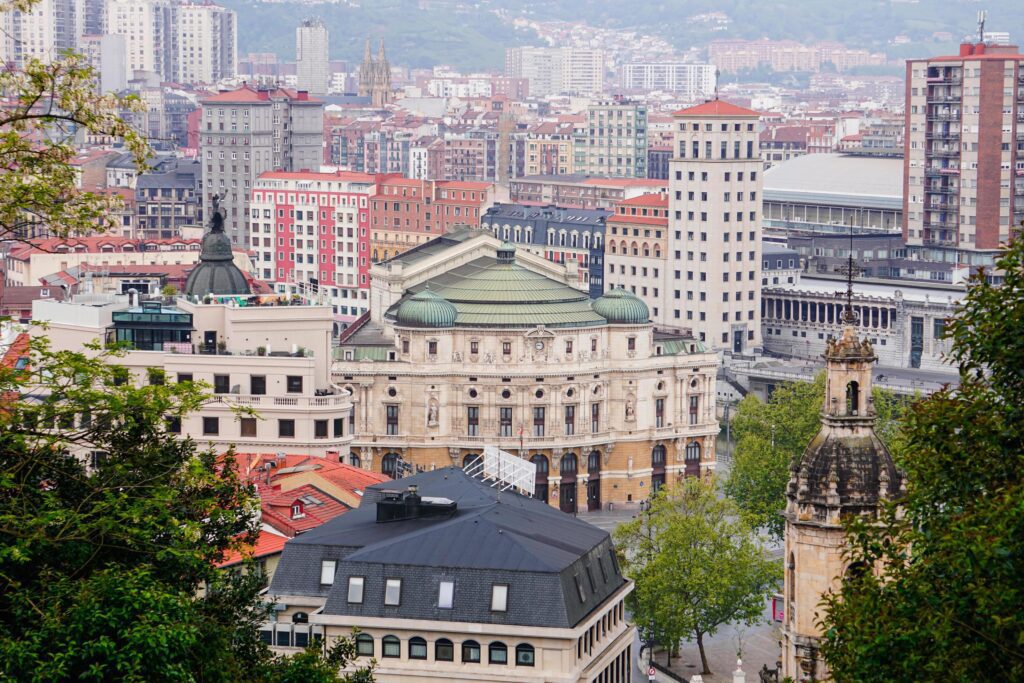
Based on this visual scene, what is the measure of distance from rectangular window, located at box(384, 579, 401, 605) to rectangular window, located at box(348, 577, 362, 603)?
0.99 m

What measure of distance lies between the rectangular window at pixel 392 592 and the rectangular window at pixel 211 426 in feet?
141

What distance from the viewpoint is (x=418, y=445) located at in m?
178

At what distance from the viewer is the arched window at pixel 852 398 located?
73.4 meters

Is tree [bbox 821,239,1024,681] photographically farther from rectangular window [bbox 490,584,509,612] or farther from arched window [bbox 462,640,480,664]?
arched window [bbox 462,640,480,664]

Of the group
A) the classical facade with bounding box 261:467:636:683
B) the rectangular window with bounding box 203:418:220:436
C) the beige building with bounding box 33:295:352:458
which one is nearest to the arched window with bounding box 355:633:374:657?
the classical facade with bounding box 261:467:636:683

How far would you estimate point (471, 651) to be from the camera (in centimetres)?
9106

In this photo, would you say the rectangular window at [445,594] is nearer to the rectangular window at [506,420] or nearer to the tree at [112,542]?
the tree at [112,542]

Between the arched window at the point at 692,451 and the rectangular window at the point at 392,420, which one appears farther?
the arched window at the point at 692,451

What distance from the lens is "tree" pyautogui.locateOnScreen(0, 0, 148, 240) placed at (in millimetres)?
58531

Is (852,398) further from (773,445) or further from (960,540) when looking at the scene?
(773,445)

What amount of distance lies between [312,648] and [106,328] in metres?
67.1

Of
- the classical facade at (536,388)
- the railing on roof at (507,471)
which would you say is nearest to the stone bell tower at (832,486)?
the railing on roof at (507,471)

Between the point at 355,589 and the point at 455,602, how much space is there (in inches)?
152

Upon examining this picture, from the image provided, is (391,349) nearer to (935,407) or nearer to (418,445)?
(418,445)
